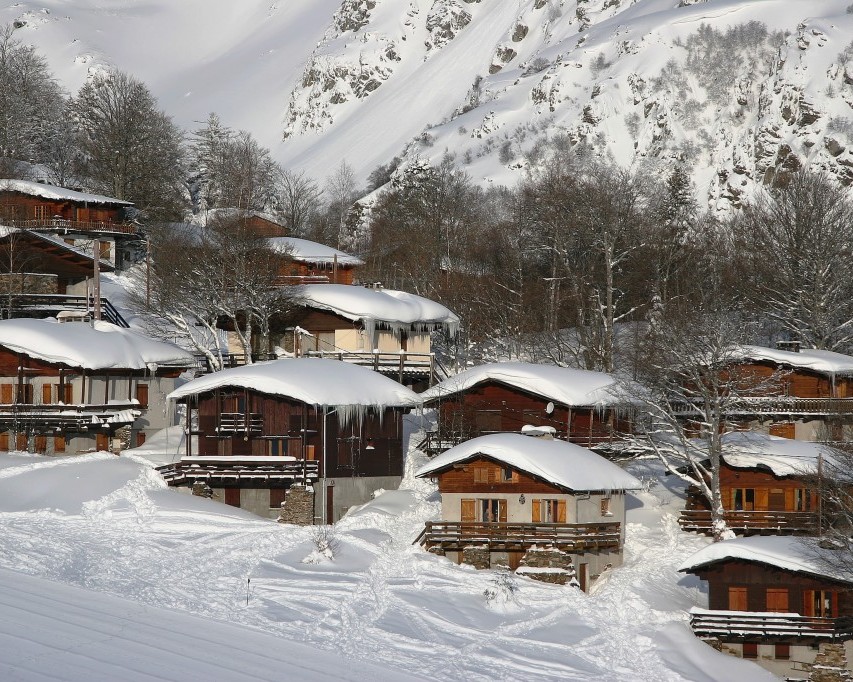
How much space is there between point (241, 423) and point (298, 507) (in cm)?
526

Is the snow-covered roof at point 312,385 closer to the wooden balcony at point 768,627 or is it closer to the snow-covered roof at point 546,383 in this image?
the snow-covered roof at point 546,383

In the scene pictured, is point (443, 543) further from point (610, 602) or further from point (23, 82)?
point (23, 82)

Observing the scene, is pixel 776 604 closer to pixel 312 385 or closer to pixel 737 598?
pixel 737 598

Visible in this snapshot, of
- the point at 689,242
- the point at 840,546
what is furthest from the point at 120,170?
the point at 840,546

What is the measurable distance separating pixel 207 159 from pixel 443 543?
88111 mm

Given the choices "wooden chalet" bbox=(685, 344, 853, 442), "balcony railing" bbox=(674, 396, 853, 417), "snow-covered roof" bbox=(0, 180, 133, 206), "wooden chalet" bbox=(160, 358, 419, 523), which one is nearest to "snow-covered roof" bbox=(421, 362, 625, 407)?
"balcony railing" bbox=(674, 396, 853, 417)

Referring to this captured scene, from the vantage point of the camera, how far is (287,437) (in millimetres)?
49406

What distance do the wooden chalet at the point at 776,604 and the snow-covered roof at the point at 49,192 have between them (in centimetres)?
5490

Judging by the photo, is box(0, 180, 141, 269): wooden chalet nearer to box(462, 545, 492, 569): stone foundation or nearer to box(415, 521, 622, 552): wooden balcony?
box(415, 521, 622, 552): wooden balcony

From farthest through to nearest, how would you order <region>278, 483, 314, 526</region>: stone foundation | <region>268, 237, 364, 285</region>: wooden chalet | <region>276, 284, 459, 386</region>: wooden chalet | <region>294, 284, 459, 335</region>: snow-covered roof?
1. <region>268, 237, 364, 285</region>: wooden chalet
2. <region>294, 284, 459, 335</region>: snow-covered roof
3. <region>276, 284, 459, 386</region>: wooden chalet
4. <region>278, 483, 314, 526</region>: stone foundation

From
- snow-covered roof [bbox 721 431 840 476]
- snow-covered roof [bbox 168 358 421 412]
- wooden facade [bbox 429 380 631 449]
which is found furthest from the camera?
wooden facade [bbox 429 380 631 449]

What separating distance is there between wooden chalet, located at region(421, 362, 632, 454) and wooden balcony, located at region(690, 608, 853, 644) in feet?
45.3

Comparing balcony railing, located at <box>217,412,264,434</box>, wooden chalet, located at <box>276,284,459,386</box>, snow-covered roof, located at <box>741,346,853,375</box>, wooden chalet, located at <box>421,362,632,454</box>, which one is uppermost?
wooden chalet, located at <box>276,284,459,386</box>

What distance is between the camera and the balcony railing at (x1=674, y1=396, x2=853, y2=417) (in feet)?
174
